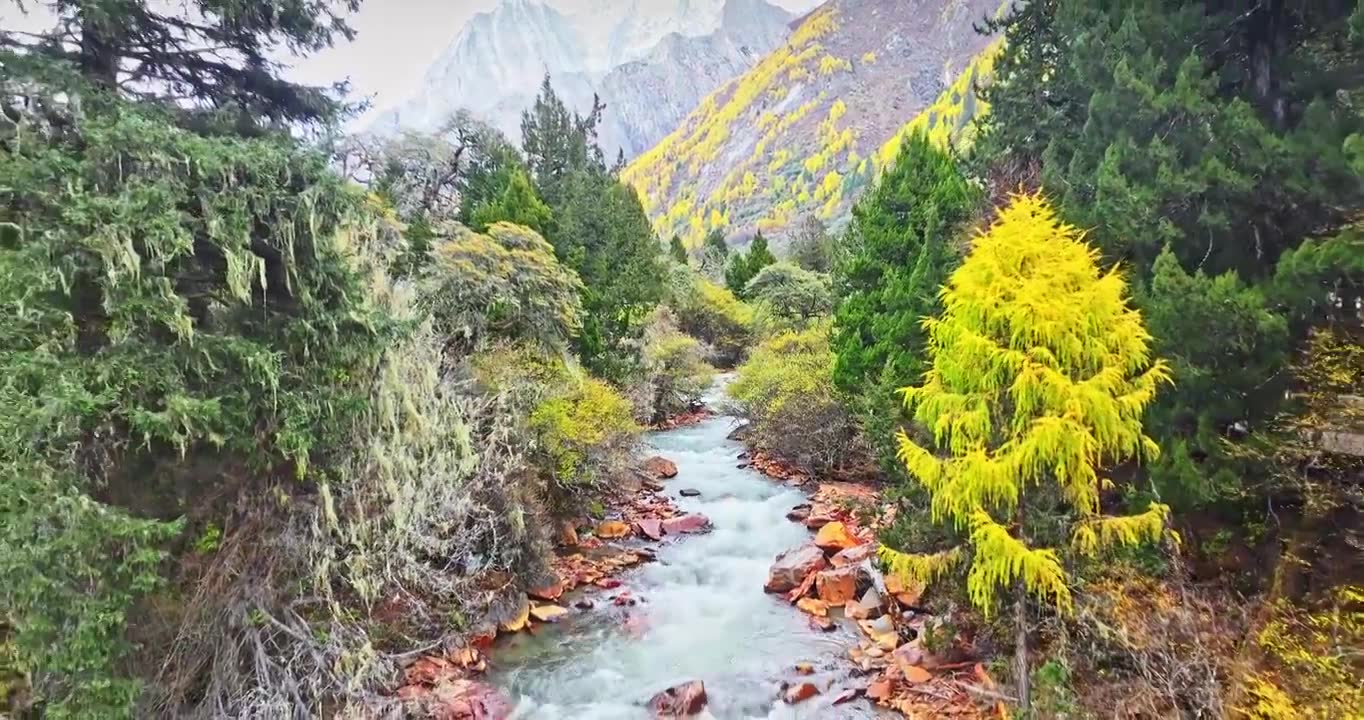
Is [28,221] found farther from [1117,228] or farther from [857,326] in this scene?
[857,326]

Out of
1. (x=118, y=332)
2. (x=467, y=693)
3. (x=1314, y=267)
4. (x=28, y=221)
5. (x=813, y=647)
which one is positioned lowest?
(x=813, y=647)

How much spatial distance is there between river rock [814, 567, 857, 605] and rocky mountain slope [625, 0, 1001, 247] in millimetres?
105980

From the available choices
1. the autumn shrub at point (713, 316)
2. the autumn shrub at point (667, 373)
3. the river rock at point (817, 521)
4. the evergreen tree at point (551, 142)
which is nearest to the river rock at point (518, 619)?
the river rock at point (817, 521)

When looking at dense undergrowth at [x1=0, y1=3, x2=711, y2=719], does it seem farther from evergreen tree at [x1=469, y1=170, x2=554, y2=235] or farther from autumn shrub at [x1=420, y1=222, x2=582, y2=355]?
evergreen tree at [x1=469, y1=170, x2=554, y2=235]

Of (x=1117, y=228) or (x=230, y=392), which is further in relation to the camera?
→ (x=1117, y=228)

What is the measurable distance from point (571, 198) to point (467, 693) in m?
21.6

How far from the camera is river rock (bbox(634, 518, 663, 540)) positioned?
54.4 feet

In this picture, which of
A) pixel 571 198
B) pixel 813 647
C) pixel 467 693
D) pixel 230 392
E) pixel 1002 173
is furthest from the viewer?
pixel 571 198

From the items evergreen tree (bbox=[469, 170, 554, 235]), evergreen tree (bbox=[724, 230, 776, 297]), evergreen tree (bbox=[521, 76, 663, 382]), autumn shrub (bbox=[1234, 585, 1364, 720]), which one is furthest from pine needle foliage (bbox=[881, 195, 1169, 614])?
evergreen tree (bbox=[724, 230, 776, 297])

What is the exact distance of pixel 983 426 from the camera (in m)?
7.43

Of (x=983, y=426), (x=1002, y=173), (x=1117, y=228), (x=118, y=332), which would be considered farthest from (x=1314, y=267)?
(x=118, y=332)

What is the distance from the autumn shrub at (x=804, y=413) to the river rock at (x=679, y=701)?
10.8 meters

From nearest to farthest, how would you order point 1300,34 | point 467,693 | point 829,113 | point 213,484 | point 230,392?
point 230,392 → point 213,484 → point 1300,34 → point 467,693 → point 829,113

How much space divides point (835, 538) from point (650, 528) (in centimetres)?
440
